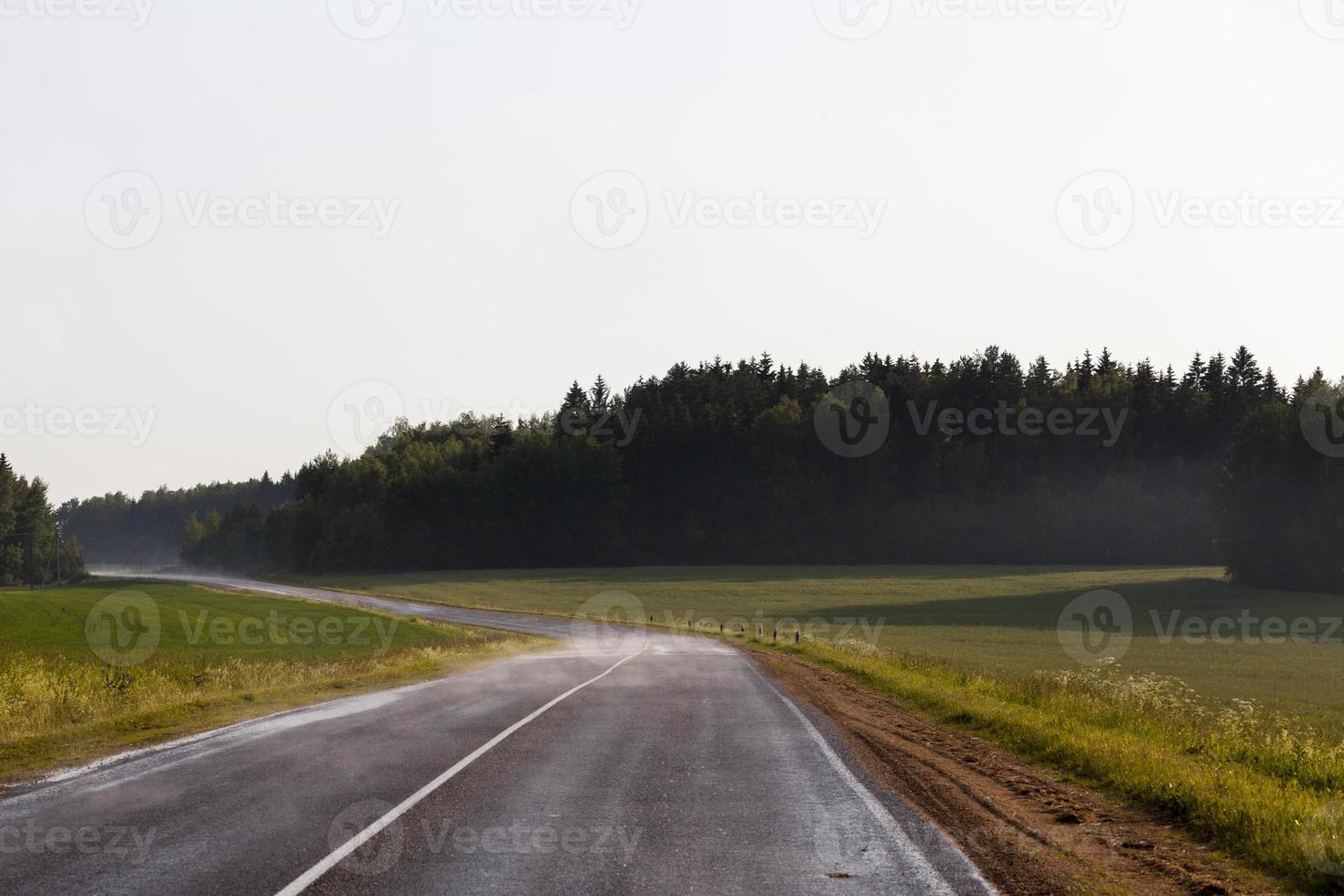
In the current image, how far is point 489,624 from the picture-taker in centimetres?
6094

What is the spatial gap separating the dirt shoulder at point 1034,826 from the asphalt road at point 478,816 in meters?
0.41

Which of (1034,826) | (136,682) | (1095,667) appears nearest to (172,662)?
(136,682)

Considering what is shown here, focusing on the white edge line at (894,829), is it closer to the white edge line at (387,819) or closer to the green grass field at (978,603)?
the white edge line at (387,819)

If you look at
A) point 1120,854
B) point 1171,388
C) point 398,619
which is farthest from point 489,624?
point 1171,388

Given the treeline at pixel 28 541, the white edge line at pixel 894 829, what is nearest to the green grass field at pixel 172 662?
the white edge line at pixel 894 829

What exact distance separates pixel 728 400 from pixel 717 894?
141m

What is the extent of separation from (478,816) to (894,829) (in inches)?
151

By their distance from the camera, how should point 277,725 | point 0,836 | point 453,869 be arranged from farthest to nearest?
point 277,725, point 0,836, point 453,869

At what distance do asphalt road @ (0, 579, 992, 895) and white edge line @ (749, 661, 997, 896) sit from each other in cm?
3

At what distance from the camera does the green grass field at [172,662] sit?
16.2m

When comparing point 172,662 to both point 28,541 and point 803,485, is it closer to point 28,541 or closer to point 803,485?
point 803,485

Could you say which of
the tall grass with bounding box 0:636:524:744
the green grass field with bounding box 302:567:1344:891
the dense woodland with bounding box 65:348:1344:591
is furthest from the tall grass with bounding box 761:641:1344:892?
the dense woodland with bounding box 65:348:1344:591

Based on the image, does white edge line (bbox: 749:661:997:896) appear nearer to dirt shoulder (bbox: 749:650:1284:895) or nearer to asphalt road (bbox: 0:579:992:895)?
asphalt road (bbox: 0:579:992:895)

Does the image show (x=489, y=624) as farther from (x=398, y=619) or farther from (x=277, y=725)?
(x=277, y=725)
